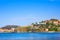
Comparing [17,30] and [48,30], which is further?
[17,30]

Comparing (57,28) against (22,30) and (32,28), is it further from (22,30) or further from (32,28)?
(22,30)

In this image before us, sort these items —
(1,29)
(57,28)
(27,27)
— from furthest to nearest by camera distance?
(1,29) < (27,27) < (57,28)

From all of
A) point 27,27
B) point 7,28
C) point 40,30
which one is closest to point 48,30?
point 40,30

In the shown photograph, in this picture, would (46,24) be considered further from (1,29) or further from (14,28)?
(1,29)

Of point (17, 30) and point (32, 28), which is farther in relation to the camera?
point (17, 30)

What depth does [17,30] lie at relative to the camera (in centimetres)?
15562

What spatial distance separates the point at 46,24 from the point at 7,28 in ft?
93.0

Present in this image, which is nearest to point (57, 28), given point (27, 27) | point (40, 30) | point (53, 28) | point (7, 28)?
point (53, 28)

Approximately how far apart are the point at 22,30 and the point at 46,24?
1910 cm

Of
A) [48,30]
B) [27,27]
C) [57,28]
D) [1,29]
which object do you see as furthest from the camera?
[1,29]

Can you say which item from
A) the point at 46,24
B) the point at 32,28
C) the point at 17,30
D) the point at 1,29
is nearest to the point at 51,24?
the point at 46,24

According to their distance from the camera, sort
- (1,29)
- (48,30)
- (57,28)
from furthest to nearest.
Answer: (1,29) < (48,30) < (57,28)

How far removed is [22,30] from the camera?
516ft

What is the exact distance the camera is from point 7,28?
516 feet
